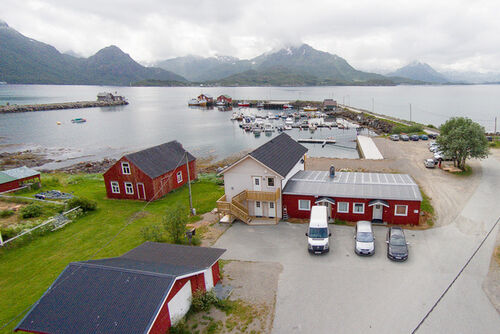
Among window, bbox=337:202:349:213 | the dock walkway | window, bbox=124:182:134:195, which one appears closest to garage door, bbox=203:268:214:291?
window, bbox=337:202:349:213

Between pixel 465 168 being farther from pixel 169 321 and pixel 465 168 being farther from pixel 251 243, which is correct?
pixel 169 321

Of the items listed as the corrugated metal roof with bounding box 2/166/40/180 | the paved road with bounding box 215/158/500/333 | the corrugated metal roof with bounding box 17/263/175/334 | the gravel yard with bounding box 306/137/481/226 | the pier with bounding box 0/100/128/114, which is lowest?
the gravel yard with bounding box 306/137/481/226

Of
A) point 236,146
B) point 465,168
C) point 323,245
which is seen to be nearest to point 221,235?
point 323,245

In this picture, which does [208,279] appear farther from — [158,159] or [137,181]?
[158,159]

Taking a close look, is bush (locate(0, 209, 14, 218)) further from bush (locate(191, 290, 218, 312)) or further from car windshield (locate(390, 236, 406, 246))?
car windshield (locate(390, 236, 406, 246))

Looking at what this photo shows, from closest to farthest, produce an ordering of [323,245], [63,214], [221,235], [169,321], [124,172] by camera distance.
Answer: [169,321] < [323,245] < [221,235] < [63,214] < [124,172]

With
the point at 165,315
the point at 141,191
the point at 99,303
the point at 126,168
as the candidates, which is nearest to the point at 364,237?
the point at 165,315
